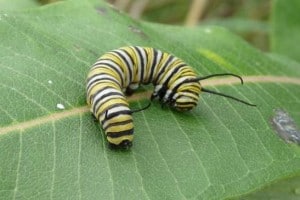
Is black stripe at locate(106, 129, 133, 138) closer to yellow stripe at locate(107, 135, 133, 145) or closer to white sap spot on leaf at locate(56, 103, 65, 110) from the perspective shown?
yellow stripe at locate(107, 135, 133, 145)

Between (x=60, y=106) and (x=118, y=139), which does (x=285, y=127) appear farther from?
(x=60, y=106)

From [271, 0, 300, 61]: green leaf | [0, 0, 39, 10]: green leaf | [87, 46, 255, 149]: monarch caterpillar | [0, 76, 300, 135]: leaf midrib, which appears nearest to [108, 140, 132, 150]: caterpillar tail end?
[87, 46, 255, 149]: monarch caterpillar

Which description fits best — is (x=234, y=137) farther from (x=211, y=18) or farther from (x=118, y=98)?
(x=211, y=18)

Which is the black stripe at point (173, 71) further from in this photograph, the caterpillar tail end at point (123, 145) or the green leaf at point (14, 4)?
the green leaf at point (14, 4)

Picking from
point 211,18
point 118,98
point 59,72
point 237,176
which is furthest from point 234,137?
point 211,18

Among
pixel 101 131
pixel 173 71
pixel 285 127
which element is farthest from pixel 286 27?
pixel 101 131

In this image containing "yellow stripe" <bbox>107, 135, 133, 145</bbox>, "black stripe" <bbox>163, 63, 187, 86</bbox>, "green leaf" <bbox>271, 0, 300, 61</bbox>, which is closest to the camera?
"yellow stripe" <bbox>107, 135, 133, 145</bbox>

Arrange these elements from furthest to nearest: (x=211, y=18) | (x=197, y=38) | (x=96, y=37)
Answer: (x=211, y=18) < (x=197, y=38) < (x=96, y=37)
